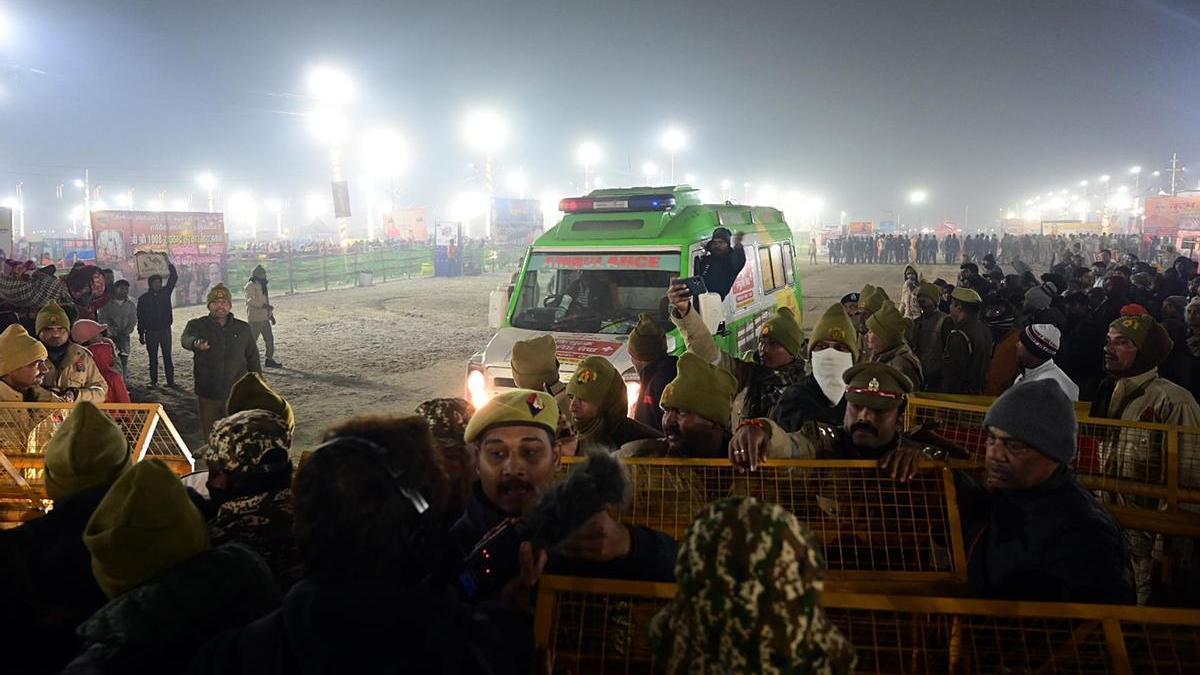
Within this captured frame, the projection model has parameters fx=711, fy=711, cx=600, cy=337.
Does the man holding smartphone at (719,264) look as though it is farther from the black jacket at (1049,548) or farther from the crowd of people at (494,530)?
the black jacket at (1049,548)

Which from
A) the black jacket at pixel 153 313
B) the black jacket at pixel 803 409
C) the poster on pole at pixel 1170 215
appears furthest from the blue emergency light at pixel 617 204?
the poster on pole at pixel 1170 215

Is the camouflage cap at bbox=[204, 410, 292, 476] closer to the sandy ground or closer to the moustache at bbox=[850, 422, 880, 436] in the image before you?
the moustache at bbox=[850, 422, 880, 436]

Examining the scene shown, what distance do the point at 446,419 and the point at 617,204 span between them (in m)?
5.59

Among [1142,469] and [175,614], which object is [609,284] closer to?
[1142,469]

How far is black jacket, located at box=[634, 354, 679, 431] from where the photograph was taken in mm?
5328

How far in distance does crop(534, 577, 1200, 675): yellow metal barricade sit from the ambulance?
15.2 ft

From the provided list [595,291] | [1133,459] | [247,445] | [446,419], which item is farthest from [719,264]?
[247,445]

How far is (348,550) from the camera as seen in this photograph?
1.58 metres

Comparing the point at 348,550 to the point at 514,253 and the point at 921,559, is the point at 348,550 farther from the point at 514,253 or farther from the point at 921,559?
the point at 514,253

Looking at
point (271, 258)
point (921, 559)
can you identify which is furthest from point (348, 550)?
point (271, 258)

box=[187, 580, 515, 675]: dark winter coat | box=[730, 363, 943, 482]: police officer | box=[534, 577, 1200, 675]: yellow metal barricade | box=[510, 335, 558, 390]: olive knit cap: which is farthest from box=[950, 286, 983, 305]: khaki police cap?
box=[187, 580, 515, 675]: dark winter coat

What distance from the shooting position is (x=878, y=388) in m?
3.30

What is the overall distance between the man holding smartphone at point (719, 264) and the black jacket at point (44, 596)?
635 cm

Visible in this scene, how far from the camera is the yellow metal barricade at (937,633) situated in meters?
1.97
